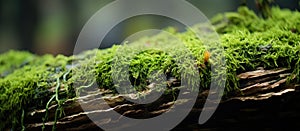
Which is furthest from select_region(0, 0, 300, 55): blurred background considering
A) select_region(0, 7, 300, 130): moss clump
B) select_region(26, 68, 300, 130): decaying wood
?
select_region(26, 68, 300, 130): decaying wood

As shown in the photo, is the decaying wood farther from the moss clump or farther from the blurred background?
the blurred background

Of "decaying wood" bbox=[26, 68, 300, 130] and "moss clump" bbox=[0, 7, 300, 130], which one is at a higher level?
"moss clump" bbox=[0, 7, 300, 130]

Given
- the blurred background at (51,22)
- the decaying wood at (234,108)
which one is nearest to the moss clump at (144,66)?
the decaying wood at (234,108)

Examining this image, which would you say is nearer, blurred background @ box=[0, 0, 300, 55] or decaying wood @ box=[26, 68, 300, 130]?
decaying wood @ box=[26, 68, 300, 130]

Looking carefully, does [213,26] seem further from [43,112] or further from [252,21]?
[43,112]

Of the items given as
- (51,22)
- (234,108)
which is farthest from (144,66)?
(51,22)

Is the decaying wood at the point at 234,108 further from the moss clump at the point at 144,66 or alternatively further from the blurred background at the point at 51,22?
the blurred background at the point at 51,22
